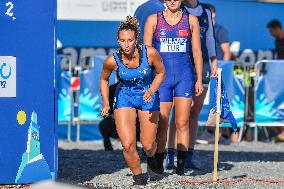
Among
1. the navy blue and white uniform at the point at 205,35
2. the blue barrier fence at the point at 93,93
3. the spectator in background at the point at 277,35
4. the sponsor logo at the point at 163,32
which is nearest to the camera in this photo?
the sponsor logo at the point at 163,32

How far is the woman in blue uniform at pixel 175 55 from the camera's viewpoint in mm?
8781

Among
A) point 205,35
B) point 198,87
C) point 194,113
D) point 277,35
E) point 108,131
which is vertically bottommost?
point 108,131

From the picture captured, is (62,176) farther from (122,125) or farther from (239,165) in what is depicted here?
(239,165)

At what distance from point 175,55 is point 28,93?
163cm

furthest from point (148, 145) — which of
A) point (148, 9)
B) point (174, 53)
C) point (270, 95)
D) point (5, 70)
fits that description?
point (270, 95)

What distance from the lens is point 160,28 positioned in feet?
28.8

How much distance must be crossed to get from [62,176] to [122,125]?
1222mm

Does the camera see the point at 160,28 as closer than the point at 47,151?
No

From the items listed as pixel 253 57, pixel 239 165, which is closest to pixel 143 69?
pixel 239 165

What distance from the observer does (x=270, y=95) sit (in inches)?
562

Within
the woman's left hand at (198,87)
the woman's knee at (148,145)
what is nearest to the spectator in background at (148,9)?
the woman's left hand at (198,87)

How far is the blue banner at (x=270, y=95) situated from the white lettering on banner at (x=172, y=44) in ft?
18.4

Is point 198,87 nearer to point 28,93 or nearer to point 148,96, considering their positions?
point 148,96

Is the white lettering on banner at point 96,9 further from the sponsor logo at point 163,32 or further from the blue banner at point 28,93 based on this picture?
the blue banner at point 28,93
